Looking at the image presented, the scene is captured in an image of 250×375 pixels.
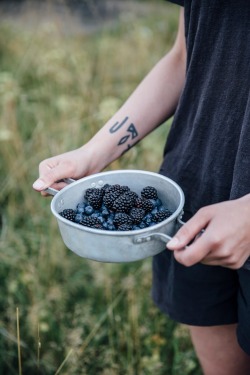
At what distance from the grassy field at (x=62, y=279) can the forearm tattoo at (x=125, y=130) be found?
0.54 meters

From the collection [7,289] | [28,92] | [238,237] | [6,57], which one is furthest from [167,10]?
[238,237]

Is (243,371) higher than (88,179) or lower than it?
lower

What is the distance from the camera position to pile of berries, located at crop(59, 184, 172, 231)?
103 cm

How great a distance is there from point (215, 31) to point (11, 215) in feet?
4.89

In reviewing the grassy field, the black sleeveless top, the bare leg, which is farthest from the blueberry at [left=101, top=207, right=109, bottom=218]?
the bare leg

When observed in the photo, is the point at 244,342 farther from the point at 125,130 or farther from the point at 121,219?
the point at 125,130

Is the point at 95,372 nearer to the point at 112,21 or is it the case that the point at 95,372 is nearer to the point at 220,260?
the point at 220,260

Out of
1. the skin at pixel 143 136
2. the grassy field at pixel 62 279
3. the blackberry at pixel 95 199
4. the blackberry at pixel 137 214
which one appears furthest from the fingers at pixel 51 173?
the grassy field at pixel 62 279

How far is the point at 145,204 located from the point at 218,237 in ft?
0.95

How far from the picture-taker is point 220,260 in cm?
83

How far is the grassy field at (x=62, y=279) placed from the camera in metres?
1.68

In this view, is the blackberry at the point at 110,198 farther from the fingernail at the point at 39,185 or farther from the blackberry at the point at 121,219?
the fingernail at the point at 39,185

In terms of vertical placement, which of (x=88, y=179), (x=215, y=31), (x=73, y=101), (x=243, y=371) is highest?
(x=215, y=31)

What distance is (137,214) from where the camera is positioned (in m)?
1.04
